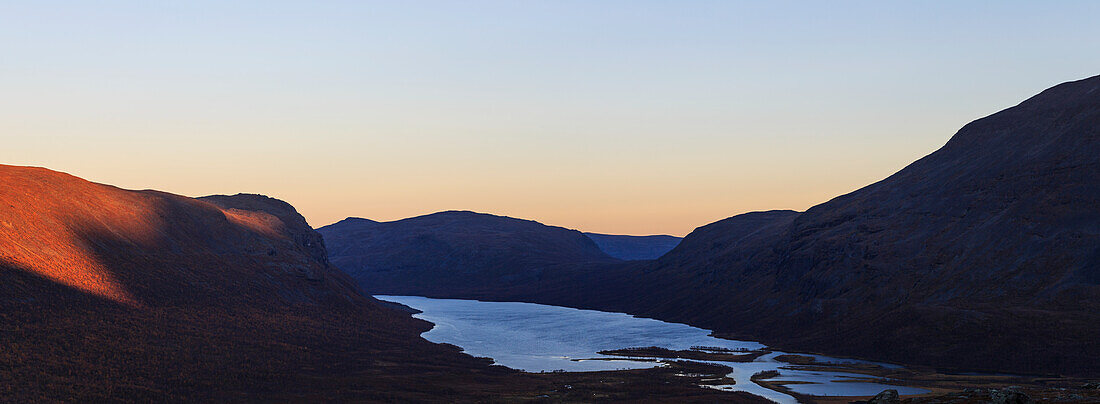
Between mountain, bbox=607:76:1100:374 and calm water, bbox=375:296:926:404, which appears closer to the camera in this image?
calm water, bbox=375:296:926:404

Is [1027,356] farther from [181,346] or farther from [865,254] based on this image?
[181,346]

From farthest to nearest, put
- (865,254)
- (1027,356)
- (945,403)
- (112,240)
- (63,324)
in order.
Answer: (865,254), (112,240), (1027,356), (63,324), (945,403)

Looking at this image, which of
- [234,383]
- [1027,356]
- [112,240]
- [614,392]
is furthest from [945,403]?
[112,240]

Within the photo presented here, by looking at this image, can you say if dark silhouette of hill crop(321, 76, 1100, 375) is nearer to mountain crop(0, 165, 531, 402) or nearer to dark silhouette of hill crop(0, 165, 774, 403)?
dark silhouette of hill crop(0, 165, 774, 403)

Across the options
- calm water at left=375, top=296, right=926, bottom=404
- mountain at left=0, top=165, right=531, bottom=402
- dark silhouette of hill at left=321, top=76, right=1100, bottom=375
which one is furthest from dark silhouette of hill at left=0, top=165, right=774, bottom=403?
dark silhouette of hill at left=321, top=76, right=1100, bottom=375

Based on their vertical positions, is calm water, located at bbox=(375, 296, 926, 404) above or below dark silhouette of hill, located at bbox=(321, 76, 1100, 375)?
below

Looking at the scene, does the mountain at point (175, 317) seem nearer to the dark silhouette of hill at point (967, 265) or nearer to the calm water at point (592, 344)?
the calm water at point (592, 344)

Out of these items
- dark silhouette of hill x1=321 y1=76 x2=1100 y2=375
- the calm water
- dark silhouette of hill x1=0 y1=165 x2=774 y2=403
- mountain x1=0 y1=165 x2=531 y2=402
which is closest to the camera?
dark silhouette of hill x1=0 y1=165 x2=774 y2=403

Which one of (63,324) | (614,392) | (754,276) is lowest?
(614,392)
